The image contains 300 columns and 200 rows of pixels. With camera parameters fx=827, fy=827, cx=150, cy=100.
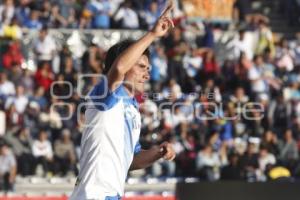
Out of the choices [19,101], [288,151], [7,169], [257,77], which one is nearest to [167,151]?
[7,169]

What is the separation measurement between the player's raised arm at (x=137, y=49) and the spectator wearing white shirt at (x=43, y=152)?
10695 mm

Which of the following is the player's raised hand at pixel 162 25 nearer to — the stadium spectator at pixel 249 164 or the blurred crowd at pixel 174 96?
the blurred crowd at pixel 174 96

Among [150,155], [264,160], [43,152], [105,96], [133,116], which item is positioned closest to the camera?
[105,96]

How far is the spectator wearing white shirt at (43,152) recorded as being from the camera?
49.8 feet

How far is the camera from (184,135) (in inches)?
643

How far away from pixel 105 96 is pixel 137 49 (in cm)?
45

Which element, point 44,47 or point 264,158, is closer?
point 264,158

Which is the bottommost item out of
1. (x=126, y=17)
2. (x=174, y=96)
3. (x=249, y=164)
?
(x=249, y=164)

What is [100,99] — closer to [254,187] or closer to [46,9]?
[254,187]

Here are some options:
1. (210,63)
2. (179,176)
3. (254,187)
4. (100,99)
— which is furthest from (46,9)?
(100,99)

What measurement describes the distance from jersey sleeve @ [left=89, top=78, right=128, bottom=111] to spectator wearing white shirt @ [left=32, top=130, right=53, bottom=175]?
33.9 feet

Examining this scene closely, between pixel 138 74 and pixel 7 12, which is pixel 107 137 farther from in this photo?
pixel 7 12

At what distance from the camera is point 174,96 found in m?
17.0

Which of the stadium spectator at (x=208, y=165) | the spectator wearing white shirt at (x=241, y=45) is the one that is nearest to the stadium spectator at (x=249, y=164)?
the stadium spectator at (x=208, y=165)
